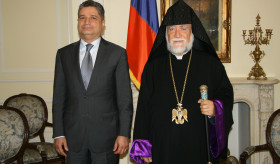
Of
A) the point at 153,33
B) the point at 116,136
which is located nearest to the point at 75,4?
the point at 153,33

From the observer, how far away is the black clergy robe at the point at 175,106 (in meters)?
2.28

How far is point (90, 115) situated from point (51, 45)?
9.48 feet

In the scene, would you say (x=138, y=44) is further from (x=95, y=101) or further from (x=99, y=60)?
(x=95, y=101)

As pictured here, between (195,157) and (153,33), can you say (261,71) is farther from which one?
(195,157)

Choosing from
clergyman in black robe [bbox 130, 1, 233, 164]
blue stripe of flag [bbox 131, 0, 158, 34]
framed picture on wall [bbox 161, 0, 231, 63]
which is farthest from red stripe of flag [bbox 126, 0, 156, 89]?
clergyman in black robe [bbox 130, 1, 233, 164]

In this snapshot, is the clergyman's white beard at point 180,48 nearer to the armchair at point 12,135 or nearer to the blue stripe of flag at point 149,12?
the blue stripe of flag at point 149,12

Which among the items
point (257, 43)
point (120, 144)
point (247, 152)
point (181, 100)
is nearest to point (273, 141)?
point (247, 152)

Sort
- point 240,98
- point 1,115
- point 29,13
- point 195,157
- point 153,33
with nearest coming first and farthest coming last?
1. point 195,157
2. point 1,115
3. point 153,33
4. point 240,98
5. point 29,13

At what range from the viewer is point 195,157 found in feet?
7.48

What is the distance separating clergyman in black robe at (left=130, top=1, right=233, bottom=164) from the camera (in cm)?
227

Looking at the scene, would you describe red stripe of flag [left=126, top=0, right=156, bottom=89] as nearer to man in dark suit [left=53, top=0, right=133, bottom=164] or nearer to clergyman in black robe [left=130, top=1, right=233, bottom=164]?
clergyman in black robe [left=130, top=1, right=233, bottom=164]

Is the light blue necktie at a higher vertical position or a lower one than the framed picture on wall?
lower

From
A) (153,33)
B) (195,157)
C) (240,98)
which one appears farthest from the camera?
(240,98)

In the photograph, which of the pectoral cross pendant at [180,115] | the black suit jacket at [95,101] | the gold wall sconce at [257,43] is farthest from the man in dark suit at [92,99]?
the gold wall sconce at [257,43]
